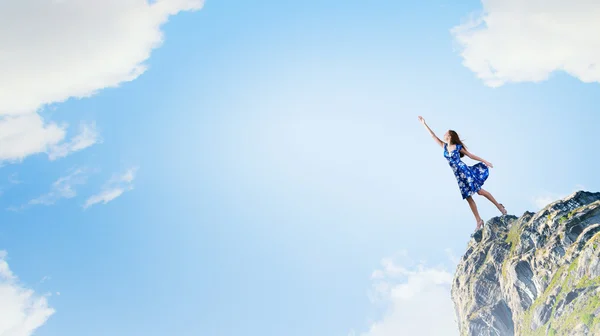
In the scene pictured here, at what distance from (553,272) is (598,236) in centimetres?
2451

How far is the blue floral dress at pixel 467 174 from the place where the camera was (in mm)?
24453

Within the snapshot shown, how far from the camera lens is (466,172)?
971 inches

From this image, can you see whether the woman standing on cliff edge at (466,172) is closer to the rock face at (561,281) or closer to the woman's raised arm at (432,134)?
the woman's raised arm at (432,134)

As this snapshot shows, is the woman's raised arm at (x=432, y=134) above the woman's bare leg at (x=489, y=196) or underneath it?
above

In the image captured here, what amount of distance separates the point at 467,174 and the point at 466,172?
111 mm

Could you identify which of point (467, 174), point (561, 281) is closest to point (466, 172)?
point (467, 174)

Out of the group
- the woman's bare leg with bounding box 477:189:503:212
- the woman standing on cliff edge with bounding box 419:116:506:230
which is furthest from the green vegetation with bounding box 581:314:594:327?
the woman standing on cliff edge with bounding box 419:116:506:230

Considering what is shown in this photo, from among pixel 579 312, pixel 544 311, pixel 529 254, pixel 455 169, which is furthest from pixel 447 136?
pixel 529 254

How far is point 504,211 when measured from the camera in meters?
24.4

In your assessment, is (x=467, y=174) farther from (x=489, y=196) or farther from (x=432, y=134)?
(x=432, y=134)

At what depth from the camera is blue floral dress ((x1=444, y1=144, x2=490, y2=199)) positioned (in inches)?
963

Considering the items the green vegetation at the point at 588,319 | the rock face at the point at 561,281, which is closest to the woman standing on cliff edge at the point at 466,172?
Result: the rock face at the point at 561,281

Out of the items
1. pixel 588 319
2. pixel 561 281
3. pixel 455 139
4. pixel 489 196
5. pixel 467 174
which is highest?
pixel 561 281

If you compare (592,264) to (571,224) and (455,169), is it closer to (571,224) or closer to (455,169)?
(571,224)
